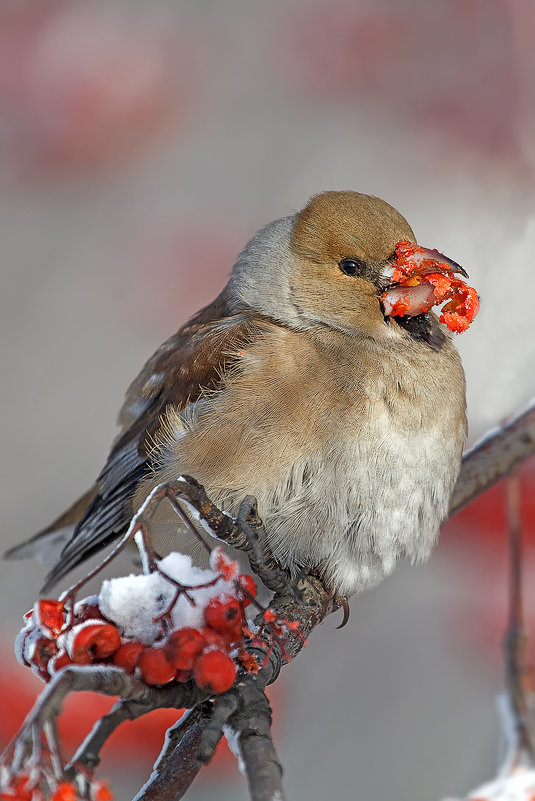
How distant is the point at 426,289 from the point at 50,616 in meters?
1.24

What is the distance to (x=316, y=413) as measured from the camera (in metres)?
2.14

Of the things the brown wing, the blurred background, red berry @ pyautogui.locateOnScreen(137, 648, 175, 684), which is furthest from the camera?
the blurred background

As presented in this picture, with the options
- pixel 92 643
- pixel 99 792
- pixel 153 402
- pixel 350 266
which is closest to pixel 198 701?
pixel 92 643

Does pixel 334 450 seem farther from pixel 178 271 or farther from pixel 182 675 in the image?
pixel 178 271

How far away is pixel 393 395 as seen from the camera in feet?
7.27

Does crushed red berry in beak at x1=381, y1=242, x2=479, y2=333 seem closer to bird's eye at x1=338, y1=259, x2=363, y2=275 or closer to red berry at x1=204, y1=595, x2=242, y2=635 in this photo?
bird's eye at x1=338, y1=259, x2=363, y2=275

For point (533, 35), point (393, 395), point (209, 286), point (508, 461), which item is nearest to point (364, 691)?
point (508, 461)

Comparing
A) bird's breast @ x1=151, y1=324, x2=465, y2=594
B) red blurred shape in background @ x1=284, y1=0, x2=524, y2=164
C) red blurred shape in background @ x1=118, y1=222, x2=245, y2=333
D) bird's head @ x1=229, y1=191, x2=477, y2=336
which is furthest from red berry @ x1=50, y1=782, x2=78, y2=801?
red blurred shape in background @ x1=284, y1=0, x2=524, y2=164

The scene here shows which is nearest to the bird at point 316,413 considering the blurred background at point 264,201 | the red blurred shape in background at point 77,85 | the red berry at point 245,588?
the red berry at point 245,588

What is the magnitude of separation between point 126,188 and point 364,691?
252 cm

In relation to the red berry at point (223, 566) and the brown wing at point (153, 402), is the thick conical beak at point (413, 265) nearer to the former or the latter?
the brown wing at point (153, 402)

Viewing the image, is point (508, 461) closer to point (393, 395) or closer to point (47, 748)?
point (393, 395)

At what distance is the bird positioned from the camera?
214 cm

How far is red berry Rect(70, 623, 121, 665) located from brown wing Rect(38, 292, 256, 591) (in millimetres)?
900
